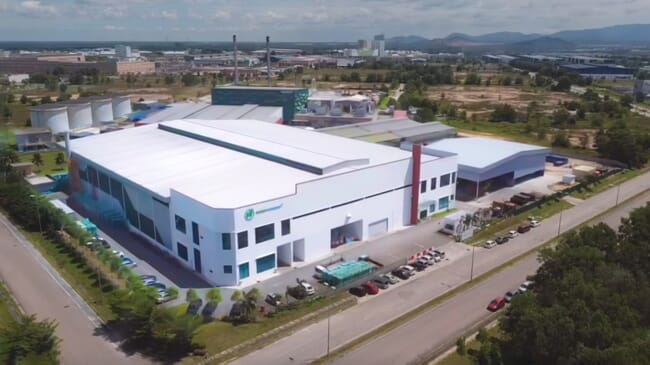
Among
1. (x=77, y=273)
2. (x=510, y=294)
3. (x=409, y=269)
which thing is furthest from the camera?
(x=77, y=273)

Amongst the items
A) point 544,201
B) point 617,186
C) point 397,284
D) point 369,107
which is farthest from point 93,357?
point 369,107

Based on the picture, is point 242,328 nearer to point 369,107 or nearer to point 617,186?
point 617,186

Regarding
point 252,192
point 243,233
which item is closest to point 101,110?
point 252,192

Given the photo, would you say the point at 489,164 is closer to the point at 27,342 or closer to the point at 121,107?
the point at 27,342

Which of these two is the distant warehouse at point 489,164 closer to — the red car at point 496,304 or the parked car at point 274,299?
the red car at point 496,304

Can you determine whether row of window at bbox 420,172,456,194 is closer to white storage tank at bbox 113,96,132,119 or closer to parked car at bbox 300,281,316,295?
parked car at bbox 300,281,316,295

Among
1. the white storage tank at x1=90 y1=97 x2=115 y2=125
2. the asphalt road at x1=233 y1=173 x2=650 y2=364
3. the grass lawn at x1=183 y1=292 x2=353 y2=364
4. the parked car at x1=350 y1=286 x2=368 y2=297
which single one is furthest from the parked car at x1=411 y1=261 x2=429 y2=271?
the white storage tank at x1=90 y1=97 x2=115 y2=125
